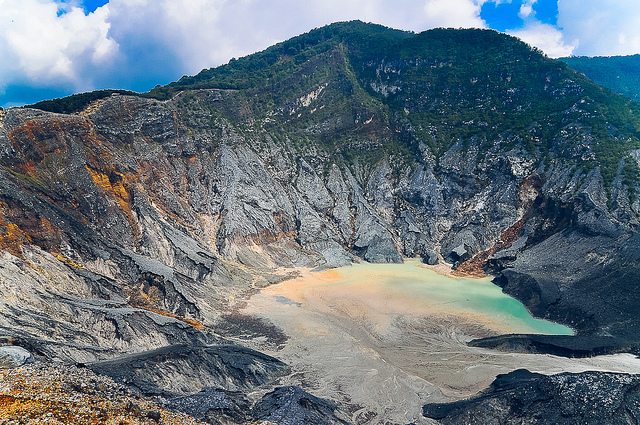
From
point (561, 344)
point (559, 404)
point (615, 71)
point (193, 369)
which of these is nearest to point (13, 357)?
point (193, 369)

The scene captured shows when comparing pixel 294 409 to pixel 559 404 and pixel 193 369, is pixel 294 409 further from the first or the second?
pixel 559 404

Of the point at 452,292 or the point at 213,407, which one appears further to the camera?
the point at 452,292

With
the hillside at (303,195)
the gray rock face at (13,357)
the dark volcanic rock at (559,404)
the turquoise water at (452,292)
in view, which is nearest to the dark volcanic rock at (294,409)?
the hillside at (303,195)

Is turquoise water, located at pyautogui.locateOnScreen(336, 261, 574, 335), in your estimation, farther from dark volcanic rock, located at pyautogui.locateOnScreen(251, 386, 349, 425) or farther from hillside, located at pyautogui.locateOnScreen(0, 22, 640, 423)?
dark volcanic rock, located at pyautogui.locateOnScreen(251, 386, 349, 425)

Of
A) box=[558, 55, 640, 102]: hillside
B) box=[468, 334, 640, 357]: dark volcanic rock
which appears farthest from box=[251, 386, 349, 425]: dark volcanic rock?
box=[558, 55, 640, 102]: hillside

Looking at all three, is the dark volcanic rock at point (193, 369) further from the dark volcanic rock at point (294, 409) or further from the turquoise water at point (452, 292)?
the turquoise water at point (452, 292)

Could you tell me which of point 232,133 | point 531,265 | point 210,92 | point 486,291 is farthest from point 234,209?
point 531,265
